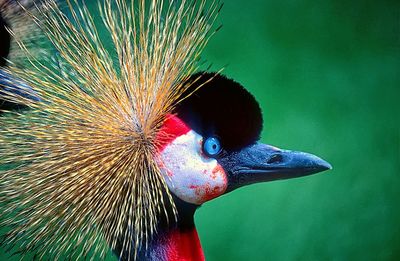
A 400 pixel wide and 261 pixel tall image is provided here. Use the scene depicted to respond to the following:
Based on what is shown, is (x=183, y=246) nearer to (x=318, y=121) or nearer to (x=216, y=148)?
(x=216, y=148)

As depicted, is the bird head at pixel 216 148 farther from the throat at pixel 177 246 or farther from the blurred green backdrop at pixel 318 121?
the blurred green backdrop at pixel 318 121

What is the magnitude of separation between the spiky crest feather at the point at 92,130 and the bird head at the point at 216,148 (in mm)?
29

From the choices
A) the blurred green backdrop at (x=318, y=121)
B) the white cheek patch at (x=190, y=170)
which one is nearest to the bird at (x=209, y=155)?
Answer: the white cheek patch at (x=190, y=170)

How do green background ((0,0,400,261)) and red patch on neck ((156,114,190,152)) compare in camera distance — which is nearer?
red patch on neck ((156,114,190,152))

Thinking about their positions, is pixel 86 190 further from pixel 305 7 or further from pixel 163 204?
pixel 305 7

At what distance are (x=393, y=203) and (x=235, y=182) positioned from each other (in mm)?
690

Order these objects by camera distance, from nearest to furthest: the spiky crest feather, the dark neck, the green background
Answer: the spiky crest feather → the dark neck → the green background

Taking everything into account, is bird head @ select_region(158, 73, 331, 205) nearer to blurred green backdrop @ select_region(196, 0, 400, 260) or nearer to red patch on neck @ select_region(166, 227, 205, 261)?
red patch on neck @ select_region(166, 227, 205, 261)

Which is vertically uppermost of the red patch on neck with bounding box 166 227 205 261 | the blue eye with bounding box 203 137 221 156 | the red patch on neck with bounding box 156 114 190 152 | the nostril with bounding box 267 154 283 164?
the red patch on neck with bounding box 156 114 190 152

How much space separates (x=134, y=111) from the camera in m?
0.79

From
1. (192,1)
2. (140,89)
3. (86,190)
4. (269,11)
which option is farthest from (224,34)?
(86,190)

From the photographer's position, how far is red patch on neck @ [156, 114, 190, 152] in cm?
82

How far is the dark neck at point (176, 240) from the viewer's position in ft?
2.89

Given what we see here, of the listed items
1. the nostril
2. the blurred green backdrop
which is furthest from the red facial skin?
the blurred green backdrop
